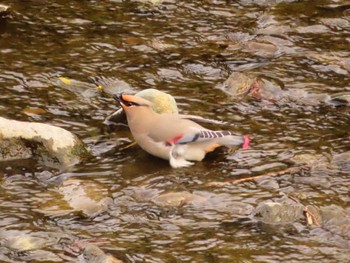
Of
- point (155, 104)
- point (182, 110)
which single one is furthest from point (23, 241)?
point (182, 110)

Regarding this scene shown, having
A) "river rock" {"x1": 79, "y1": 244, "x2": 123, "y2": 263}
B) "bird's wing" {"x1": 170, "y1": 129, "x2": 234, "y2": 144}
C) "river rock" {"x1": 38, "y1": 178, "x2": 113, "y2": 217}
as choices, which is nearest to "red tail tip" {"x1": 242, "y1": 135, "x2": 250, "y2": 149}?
"bird's wing" {"x1": 170, "y1": 129, "x2": 234, "y2": 144}

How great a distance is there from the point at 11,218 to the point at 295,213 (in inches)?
67.0

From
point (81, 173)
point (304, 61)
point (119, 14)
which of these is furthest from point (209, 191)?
point (119, 14)

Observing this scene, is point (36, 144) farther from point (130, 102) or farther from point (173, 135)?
point (173, 135)

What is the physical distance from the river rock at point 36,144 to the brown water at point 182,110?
91 millimetres

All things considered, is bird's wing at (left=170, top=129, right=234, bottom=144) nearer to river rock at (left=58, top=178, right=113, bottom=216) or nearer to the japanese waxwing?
the japanese waxwing

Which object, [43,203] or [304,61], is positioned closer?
[43,203]

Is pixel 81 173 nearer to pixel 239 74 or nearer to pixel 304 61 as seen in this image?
pixel 239 74

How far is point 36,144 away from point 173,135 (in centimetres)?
92

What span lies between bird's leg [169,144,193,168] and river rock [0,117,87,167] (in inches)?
25.3

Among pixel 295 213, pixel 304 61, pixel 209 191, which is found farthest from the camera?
pixel 304 61

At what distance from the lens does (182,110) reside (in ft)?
28.3

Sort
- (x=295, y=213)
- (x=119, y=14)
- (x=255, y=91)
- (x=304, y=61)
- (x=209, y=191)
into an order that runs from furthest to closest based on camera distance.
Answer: (x=119, y=14) → (x=304, y=61) → (x=255, y=91) → (x=209, y=191) → (x=295, y=213)

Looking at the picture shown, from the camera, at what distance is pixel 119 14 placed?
1065 centimetres
